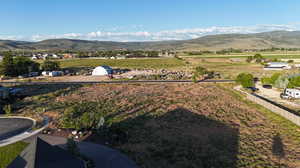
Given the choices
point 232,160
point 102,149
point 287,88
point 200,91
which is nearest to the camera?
point 232,160

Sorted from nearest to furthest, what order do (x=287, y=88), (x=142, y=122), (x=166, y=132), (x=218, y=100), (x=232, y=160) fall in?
(x=232, y=160)
(x=166, y=132)
(x=142, y=122)
(x=218, y=100)
(x=287, y=88)

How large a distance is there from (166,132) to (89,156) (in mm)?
9760

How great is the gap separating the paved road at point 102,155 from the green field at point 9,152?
318 centimetres

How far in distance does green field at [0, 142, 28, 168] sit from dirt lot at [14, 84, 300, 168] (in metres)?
7.02

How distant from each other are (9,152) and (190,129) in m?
19.3

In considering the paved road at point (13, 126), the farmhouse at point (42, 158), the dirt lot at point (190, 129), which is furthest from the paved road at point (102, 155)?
the paved road at point (13, 126)

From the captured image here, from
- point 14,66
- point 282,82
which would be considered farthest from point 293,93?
point 14,66

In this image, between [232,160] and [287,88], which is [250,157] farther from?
[287,88]

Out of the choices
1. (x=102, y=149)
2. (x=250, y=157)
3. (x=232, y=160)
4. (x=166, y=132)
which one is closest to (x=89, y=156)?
(x=102, y=149)

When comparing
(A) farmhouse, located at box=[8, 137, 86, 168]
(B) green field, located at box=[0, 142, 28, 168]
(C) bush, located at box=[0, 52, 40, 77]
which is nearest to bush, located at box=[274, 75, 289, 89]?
(A) farmhouse, located at box=[8, 137, 86, 168]

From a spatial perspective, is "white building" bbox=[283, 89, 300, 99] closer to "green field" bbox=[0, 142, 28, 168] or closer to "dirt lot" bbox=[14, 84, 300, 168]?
"dirt lot" bbox=[14, 84, 300, 168]

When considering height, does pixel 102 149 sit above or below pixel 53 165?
below

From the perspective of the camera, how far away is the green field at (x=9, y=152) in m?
16.6

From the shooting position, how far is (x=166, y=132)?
25016 millimetres
